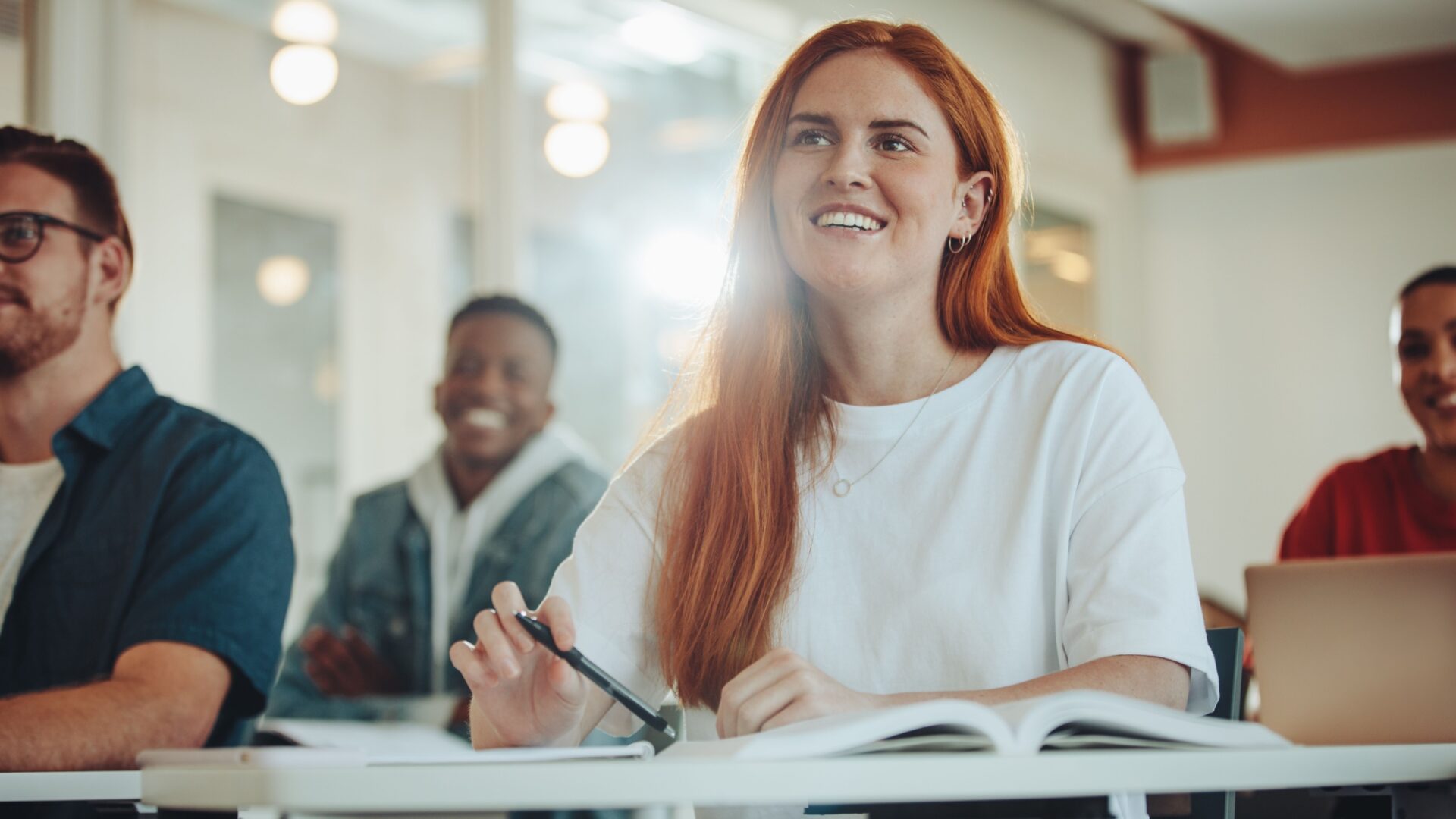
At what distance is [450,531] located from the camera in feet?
11.0

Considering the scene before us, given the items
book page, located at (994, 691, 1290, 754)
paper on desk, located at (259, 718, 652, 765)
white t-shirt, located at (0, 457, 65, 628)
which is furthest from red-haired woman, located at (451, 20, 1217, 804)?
white t-shirt, located at (0, 457, 65, 628)

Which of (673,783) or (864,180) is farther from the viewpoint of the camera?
(864,180)

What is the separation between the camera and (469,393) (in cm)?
334

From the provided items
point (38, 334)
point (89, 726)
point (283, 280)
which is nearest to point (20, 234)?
point (38, 334)

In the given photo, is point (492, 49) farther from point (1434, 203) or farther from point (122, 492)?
point (1434, 203)

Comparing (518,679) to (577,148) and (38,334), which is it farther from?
(577,148)

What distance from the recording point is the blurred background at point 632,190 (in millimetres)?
3697

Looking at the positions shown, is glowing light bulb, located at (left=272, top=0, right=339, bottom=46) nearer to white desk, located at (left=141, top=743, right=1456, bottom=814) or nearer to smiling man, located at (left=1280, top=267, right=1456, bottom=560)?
smiling man, located at (left=1280, top=267, right=1456, bottom=560)

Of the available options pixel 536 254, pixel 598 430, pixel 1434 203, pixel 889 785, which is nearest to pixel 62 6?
pixel 536 254

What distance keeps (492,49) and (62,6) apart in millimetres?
1337

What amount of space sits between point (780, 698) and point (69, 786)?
1.95 feet

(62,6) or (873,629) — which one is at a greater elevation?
(62,6)

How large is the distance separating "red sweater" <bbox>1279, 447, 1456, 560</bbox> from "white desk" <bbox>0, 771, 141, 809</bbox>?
210 centimetres

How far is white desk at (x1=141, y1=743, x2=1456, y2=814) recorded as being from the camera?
0.79 metres
